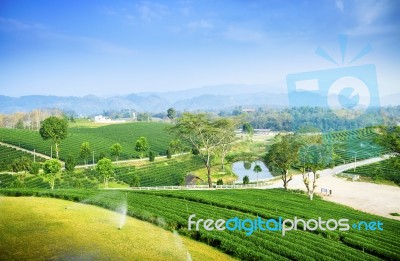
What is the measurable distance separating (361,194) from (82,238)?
45343 mm

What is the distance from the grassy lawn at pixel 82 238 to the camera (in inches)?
A: 568

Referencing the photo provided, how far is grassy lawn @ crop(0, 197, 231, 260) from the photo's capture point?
14.4 m

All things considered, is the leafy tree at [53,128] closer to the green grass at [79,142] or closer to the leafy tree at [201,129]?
the green grass at [79,142]

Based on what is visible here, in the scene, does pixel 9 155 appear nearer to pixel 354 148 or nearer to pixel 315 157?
pixel 315 157

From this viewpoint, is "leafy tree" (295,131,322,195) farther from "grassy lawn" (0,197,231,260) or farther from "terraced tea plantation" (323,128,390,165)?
"grassy lawn" (0,197,231,260)

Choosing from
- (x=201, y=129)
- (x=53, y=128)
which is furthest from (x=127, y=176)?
(x=201, y=129)

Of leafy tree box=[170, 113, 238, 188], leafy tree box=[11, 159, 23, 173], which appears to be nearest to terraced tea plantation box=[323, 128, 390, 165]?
leafy tree box=[170, 113, 238, 188]

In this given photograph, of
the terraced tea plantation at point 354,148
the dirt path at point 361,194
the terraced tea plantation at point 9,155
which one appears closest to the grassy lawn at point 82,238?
the dirt path at point 361,194

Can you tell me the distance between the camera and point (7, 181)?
51.5 meters

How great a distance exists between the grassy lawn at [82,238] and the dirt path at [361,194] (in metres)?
29.9

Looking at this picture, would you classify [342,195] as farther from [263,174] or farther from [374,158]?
[374,158]

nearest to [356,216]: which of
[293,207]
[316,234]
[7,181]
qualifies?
[293,207]

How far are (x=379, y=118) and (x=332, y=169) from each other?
1725 inches

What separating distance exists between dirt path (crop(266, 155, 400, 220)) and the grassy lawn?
1178 inches
